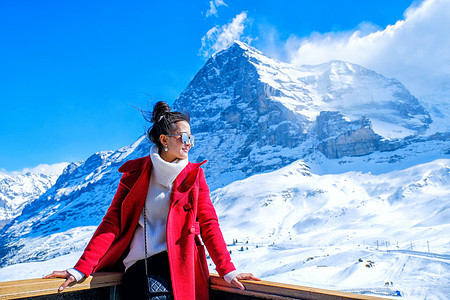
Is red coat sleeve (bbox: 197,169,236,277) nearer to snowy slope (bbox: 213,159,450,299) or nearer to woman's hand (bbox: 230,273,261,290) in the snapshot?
woman's hand (bbox: 230,273,261,290)

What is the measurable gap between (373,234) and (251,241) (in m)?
35.7

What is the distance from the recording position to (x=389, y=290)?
3281cm

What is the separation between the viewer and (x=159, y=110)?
292cm

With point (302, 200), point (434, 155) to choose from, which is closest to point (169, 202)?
point (302, 200)

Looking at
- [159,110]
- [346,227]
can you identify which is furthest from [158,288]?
[346,227]

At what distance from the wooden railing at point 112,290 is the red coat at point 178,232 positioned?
11 centimetres

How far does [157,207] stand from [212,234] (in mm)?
461

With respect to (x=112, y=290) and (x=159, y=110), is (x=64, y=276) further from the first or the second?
(x=159, y=110)

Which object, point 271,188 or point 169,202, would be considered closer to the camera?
point 169,202

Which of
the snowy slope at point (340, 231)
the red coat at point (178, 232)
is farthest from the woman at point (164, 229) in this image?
the snowy slope at point (340, 231)

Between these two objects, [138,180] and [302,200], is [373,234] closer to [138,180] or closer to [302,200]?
[302,200]

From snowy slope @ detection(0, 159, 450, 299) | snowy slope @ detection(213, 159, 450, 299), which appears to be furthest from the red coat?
snowy slope @ detection(0, 159, 450, 299)

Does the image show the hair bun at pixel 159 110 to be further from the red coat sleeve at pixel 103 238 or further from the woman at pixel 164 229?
the red coat sleeve at pixel 103 238

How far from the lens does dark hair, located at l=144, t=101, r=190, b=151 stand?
2.78 meters
